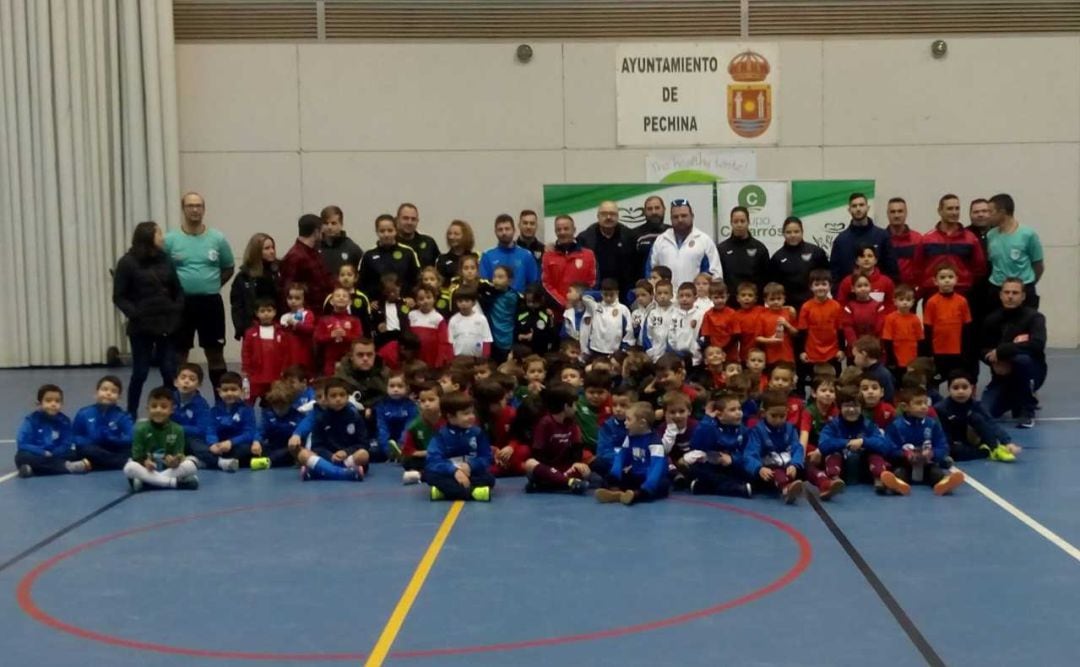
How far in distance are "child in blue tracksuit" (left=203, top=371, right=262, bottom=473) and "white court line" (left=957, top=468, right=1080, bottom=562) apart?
5.47 m

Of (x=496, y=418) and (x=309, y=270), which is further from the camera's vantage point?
(x=309, y=270)

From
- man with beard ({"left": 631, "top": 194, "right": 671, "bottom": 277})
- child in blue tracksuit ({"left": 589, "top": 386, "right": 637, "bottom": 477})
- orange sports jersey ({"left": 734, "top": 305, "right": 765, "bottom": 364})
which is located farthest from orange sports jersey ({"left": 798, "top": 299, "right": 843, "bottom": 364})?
child in blue tracksuit ({"left": 589, "top": 386, "right": 637, "bottom": 477})

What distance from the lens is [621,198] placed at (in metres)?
16.6

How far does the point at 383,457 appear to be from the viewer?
995 cm

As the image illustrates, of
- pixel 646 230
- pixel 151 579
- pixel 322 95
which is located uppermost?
pixel 322 95

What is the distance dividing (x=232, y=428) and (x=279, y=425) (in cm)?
38

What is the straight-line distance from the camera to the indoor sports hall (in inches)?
229

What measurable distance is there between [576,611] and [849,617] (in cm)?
124

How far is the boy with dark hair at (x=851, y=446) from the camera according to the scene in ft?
27.8

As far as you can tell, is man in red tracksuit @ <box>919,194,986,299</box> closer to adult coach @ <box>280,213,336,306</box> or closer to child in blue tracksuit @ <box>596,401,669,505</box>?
child in blue tracksuit @ <box>596,401,669,505</box>

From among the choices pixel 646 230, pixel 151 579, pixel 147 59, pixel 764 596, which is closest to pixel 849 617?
pixel 764 596

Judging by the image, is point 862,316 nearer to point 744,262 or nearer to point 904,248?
point 904,248

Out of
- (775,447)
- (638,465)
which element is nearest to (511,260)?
(638,465)

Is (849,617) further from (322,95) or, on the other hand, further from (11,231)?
(11,231)
